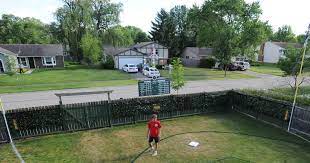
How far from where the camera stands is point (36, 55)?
140 feet

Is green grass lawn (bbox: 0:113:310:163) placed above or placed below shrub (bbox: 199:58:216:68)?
below

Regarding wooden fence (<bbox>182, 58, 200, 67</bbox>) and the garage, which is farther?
wooden fence (<bbox>182, 58, 200, 67</bbox>)

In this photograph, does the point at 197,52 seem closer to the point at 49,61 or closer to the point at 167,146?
the point at 49,61

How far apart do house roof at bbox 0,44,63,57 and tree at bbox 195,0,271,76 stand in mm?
31054

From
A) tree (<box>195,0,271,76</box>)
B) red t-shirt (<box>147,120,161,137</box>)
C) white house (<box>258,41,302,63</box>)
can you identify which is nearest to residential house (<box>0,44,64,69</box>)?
tree (<box>195,0,271,76</box>)

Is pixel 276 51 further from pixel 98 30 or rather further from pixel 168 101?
pixel 168 101

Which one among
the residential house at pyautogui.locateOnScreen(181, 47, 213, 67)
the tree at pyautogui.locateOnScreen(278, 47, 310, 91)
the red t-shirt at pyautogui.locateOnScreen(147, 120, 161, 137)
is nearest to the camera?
the red t-shirt at pyautogui.locateOnScreen(147, 120, 161, 137)

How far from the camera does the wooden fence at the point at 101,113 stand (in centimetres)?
1045

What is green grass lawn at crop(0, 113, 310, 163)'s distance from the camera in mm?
8531

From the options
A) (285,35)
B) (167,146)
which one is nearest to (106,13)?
(167,146)

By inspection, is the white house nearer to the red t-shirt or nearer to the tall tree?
the tall tree

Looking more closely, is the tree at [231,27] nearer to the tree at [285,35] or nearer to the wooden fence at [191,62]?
the wooden fence at [191,62]

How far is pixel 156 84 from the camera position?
18.6 m

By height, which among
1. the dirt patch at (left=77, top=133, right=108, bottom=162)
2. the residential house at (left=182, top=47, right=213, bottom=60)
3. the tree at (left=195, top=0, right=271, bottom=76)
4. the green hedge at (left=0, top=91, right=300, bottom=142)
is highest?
the tree at (left=195, top=0, right=271, bottom=76)
